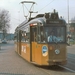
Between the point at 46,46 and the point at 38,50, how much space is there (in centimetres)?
86

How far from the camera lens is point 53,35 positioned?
559 inches

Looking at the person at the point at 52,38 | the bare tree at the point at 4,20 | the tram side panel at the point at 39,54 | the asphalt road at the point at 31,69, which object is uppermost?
the bare tree at the point at 4,20

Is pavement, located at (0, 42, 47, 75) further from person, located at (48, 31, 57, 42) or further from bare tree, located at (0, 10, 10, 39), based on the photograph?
bare tree, located at (0, 10, 10, 39)

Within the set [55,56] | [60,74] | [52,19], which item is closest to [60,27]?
[52,19]

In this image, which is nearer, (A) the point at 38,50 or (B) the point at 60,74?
(B) the point at 60,74

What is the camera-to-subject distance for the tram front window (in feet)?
46.4

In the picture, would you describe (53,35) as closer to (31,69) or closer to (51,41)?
(51,41)

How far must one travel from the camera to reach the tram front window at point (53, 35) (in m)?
14.1

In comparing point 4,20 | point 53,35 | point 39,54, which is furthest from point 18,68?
point 4,20

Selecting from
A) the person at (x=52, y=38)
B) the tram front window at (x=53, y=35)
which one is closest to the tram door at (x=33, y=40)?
the tram front window at (x=53, y=35)

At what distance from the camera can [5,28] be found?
93.3 metres

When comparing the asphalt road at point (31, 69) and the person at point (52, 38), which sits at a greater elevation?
the person at point (52, 38)

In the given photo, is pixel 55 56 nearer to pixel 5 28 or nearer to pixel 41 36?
pixel 41 36

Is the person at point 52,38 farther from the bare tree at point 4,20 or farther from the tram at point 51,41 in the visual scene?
the bare tree at point 4,20
